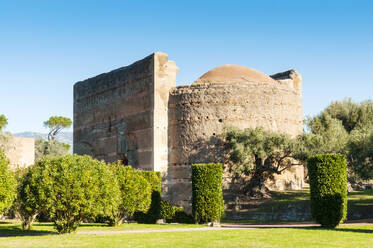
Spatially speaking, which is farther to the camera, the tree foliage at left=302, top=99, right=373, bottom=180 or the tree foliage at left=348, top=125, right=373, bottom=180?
the tree foliage at left=302, top=99, right=373, bottom=180

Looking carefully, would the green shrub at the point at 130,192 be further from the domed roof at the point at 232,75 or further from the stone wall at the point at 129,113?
the domed roof at the point at 232,75

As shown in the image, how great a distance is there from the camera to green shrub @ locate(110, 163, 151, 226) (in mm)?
22375

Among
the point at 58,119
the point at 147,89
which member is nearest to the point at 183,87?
the point at 147,89

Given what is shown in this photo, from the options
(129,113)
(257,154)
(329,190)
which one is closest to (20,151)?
(129,113)

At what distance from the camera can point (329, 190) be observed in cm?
1972

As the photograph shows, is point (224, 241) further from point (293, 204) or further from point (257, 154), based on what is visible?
point (257, 154)

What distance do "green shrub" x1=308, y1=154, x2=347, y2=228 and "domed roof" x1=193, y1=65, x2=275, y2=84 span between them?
12757mm

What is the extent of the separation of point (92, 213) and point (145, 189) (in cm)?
566

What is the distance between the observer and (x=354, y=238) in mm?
14930

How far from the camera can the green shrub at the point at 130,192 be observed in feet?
73.4

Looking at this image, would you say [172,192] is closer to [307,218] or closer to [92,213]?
[307,218]

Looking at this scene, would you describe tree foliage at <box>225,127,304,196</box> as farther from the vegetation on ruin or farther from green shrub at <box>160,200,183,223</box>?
green shrub at <box>160,200,183,223</box>

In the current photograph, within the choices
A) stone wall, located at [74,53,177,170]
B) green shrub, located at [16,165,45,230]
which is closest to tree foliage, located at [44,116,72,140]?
stone wall, located at [74,53,177,170]

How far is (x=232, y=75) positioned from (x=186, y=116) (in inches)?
216
